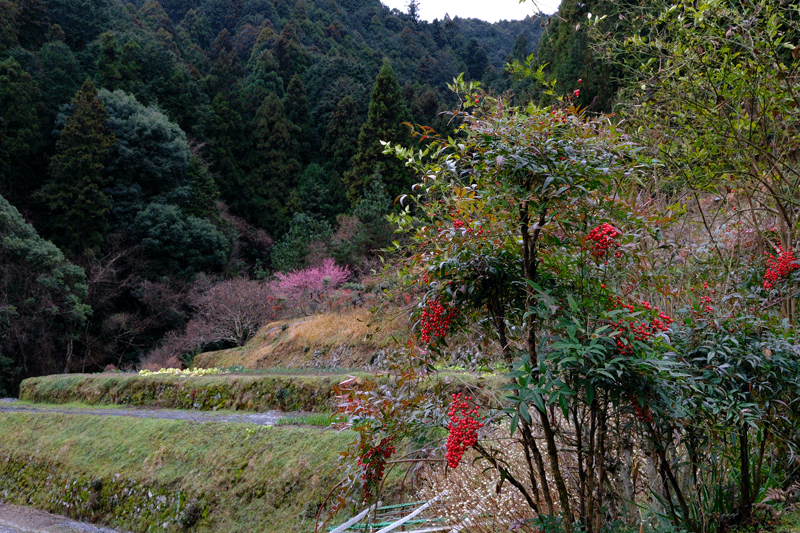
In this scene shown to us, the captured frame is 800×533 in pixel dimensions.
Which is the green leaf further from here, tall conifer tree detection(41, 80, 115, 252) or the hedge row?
tall conifer tree detection(41, 80, 115, 252)

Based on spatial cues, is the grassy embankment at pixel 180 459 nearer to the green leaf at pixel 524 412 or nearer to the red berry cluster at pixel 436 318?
the red berry cluster at pixel 436 318

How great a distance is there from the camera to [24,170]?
19.0 metres

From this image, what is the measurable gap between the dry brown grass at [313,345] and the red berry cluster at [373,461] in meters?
6.95

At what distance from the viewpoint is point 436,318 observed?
215cm

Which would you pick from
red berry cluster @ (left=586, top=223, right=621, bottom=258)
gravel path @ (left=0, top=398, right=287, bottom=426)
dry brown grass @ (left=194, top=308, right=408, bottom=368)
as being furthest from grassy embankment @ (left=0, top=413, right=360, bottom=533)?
dry brown grass @ (left=194, top=308, right=408, bottom=368)

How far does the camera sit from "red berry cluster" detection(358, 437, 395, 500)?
2135 millimetres

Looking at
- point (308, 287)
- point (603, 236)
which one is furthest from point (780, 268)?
point (308, 287)

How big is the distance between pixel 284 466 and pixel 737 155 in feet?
13.7

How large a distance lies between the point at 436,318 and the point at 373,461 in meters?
0.64

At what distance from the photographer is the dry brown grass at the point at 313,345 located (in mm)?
10359

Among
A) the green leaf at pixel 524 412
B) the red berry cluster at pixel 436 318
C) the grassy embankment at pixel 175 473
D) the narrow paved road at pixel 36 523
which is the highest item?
the red berry cluster at pixel 436 318

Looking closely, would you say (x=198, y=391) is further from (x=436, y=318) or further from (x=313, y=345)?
(x=436, y=318)


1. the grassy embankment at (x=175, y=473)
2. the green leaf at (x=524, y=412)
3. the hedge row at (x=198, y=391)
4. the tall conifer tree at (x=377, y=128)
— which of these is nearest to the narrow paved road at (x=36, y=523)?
the grassy embankment at (x=175, y=473)

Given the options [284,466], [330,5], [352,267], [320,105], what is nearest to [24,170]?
[352,267]
